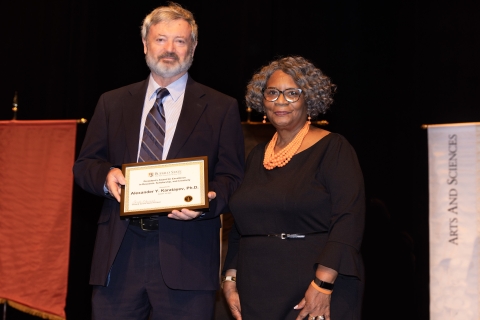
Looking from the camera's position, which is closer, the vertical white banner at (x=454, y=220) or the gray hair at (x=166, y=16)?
the gray hair at (x=166, y=16)

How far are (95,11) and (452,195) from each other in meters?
3.06

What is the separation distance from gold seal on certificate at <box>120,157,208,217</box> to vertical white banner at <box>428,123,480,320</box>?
186 centimetres

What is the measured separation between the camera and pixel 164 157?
8.71 ft

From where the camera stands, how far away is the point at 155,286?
98.7 inches

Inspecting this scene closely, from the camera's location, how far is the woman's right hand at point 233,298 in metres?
2.66

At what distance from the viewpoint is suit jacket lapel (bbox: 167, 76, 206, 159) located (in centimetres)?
265

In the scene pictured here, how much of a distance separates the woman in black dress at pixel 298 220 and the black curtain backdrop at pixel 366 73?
1.43 metres

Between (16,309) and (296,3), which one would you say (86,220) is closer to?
(16,309)

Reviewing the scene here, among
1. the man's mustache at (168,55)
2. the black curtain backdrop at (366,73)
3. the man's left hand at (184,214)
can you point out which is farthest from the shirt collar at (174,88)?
the black curtain backdrop at (366,73)

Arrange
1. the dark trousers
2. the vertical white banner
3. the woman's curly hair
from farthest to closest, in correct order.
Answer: the vertical white banner
the woman's curly hair
the dark trousers

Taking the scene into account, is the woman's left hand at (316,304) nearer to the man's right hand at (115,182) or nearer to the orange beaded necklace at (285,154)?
the orange beaded necklace at (285,154)

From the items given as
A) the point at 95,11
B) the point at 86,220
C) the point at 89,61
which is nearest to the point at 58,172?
the point at 86,220

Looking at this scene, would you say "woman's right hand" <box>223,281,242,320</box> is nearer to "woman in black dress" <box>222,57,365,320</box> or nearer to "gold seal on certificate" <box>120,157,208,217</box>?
"woman in black dress" <box>222,57,365,320</box>

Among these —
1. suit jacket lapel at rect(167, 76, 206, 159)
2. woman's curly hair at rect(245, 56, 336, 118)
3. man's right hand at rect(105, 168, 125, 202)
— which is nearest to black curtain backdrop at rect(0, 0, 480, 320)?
woman's curly hair at rect(245, 56, 336, 118)
